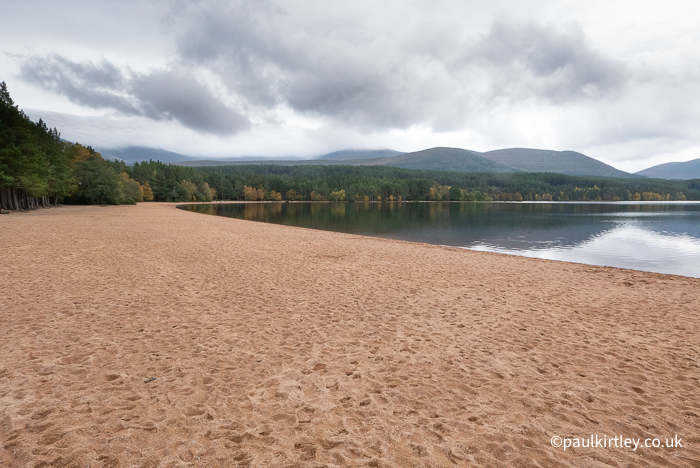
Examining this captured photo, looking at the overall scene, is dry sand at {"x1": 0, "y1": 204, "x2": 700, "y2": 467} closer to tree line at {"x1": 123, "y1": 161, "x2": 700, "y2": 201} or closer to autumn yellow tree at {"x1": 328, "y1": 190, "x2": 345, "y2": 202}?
tree line at {"x1": 123, "y1": 161, "x2": 700, "y2": 201}

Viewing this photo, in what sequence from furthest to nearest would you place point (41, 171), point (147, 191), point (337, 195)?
1. point (337, 195)
2. point (147, 191)
3. point (41, 171)

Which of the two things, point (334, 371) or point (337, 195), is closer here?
point (334, 371)

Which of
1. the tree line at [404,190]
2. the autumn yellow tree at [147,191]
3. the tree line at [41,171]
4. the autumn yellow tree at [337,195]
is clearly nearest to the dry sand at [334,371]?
the tree line at [41,171]

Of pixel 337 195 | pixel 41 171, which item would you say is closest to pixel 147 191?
pixel 41 171

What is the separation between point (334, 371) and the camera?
5.86m

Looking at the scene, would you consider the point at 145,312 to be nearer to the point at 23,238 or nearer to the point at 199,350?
the point at 199,350

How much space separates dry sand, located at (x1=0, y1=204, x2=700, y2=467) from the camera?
3.95 metres

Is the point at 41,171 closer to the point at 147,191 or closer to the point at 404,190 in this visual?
the point at 147,191

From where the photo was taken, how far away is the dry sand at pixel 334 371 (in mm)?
3953

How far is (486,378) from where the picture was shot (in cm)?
564

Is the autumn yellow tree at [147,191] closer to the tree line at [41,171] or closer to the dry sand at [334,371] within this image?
the tree line at [41,171]

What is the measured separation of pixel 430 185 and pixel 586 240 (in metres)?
139

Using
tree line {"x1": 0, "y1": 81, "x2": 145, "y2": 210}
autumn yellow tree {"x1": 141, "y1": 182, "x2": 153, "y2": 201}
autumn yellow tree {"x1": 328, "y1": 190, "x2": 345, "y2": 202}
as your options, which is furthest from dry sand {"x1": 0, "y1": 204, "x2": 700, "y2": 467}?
autumn yellow tree {"x1": 328, "y1": 190, "x2": 345, "y2": 202}

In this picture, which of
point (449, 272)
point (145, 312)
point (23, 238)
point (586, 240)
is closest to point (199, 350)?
point (145, 312)
